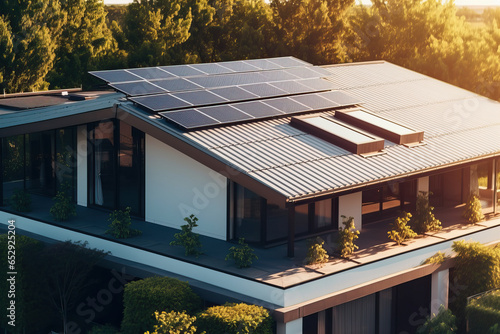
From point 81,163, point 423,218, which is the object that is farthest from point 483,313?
point 81,163

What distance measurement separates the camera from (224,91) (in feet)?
82.2

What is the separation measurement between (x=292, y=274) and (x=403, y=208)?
8868mm

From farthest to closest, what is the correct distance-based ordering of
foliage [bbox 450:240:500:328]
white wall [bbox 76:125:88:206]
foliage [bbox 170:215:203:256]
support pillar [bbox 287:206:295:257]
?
1. white wall [bbox 76:125:88:206]
2. foliage [bbox 450:240:500:328]
3. foliage [bbox 170:215:203:256]
4. support pillar [bbox 287:206:295:257]

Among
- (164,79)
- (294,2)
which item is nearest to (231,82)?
(164,79)

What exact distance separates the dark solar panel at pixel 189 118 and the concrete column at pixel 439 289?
842 centimetres

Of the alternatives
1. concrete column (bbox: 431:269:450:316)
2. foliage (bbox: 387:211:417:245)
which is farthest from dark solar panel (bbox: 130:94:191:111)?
concrete column (bbox: 431:269:450:316)

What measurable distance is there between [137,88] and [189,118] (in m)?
2.78

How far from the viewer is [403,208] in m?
26.7

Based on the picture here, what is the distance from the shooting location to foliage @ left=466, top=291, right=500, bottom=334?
19953 millimetres

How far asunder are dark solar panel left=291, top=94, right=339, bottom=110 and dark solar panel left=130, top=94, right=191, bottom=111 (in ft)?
15.2

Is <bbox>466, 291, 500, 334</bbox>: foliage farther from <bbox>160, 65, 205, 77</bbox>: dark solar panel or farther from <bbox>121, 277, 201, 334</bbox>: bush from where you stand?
<bbox>160, 65, 205, 77</bbox>: dark solar panel

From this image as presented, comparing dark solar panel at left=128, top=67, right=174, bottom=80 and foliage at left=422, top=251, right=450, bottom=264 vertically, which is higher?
dark solar panel at left=128, top=67, right=174, bottom=80

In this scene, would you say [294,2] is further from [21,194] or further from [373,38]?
[21,194]

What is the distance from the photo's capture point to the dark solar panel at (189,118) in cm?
2184
